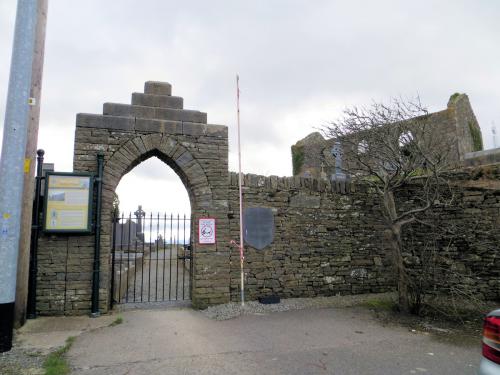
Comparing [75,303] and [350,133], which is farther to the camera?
[350,133]

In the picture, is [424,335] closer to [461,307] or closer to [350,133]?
[461,307]

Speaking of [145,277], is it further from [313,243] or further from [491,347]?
[491,347]

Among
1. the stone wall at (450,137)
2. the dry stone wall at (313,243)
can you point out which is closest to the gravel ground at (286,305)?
the dry stone wall at (313,243)

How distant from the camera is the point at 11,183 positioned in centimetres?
463

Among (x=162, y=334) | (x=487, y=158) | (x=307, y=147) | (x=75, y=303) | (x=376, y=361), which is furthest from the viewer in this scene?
(x=307, y=147)

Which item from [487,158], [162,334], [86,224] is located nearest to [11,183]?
[86,224]

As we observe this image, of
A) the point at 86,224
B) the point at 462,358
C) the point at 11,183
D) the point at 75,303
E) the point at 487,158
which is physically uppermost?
the point at 487,158

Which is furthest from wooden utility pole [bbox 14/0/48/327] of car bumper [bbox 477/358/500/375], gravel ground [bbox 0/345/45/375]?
car bumper [bbox 477/358/500/375]

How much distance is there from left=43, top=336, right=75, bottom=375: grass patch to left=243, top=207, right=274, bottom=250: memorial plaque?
384 cm

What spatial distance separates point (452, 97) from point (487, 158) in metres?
6.41

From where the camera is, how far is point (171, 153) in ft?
23.4

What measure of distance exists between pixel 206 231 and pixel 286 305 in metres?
2.18

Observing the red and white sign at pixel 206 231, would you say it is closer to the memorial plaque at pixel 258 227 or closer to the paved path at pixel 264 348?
the memorial plaque at pixel 258 227

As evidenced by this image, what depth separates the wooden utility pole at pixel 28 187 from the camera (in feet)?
18.1
